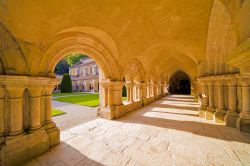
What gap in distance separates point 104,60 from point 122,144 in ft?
10.2

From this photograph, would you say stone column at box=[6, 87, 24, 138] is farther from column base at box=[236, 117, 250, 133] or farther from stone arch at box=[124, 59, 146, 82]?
column base at box=[236, 117, 250, 133]

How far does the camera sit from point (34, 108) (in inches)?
104

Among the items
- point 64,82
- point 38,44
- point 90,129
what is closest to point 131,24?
point 38,44

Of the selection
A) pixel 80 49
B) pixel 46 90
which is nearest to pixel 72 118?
pixel 46 90

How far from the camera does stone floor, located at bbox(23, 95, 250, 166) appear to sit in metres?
2.23

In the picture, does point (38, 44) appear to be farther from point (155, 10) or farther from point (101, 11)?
point (155, 10)

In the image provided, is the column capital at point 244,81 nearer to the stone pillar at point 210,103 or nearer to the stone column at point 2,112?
the stone pillar at point 210,103

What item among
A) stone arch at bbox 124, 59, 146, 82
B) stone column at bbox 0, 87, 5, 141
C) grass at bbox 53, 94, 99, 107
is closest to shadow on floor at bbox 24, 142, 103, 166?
stone column at bbox 0, 87, 5, 141

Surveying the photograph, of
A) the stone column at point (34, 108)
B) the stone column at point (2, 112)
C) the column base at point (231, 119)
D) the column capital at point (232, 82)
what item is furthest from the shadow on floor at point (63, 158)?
the column capital at point (232, 82)

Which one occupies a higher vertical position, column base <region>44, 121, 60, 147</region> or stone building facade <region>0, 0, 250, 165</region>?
stone building facade <region>0, 0, 250, 165</region>

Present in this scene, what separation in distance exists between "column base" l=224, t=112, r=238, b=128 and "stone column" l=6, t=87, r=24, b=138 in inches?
220

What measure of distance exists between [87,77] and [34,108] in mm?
25908

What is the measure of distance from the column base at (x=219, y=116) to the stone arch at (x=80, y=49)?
3919mm

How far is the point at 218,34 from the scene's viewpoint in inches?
165
